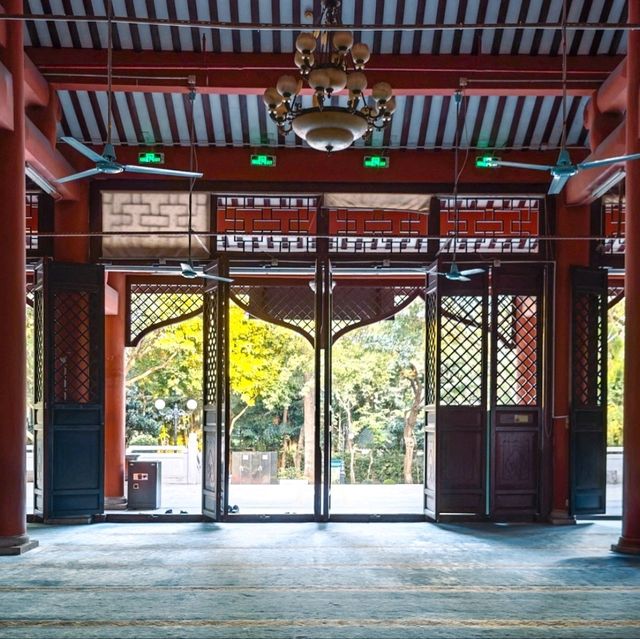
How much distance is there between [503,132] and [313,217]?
2.06m

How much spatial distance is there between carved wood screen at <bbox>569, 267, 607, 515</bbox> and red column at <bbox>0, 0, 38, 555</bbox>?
4.99 metres

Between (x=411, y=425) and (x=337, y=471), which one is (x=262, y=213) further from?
(x=411, y=425)

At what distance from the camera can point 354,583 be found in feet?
17.0

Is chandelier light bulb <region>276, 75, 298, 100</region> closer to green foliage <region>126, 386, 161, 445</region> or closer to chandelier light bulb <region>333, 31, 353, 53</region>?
chandelier light bulb <region>333, 31, 353, 53</region>

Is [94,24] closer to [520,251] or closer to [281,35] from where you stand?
[281,35]

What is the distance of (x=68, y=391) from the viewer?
8.09m

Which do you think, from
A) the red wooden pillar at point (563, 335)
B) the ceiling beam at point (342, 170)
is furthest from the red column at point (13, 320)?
the red wooden pillar at point (563, 335)

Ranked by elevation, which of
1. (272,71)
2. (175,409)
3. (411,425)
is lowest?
(411,425)

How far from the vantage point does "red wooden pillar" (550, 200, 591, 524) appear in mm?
8148

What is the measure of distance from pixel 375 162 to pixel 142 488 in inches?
168

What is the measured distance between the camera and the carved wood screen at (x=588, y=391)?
812cm

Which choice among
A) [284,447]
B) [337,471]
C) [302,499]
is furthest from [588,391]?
[284,447]

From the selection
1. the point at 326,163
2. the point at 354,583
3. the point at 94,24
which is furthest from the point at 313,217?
the point at 354,583

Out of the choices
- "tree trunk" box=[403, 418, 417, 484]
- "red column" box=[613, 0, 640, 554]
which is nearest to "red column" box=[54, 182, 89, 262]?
"red column" box=[613, 0, 640, 554]
